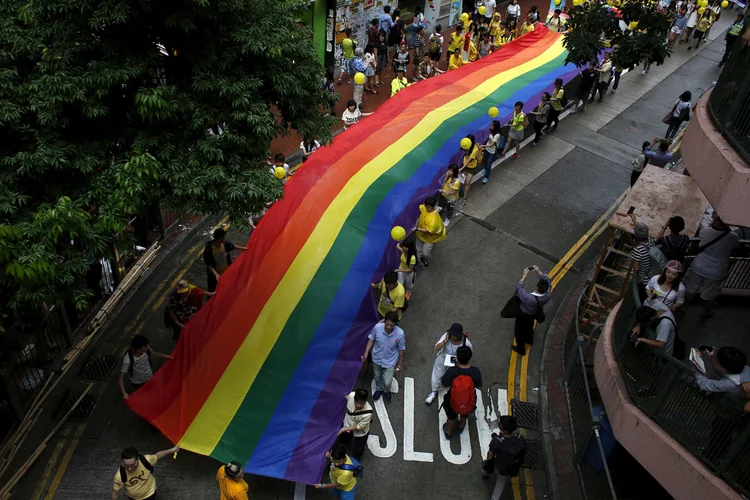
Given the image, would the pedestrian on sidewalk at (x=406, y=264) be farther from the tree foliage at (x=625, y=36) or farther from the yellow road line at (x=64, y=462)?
the yellow road line at (x=64, y=462)

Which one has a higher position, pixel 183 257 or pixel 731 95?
pixel 731 95

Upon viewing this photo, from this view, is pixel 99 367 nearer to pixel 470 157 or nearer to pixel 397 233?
pixel 397 233

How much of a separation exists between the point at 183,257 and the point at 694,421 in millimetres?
8966

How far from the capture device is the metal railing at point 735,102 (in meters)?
6.61

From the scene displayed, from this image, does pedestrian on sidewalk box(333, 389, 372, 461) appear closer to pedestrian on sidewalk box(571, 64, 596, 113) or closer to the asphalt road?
the asphalt road

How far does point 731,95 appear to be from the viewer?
6.98 metres

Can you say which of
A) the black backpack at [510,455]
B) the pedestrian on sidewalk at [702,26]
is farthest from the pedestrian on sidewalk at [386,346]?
the pedestrian on sidewalk at [702,26]

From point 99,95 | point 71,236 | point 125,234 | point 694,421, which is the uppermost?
point 99,95

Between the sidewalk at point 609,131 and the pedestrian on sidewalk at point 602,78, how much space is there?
1.00 feet

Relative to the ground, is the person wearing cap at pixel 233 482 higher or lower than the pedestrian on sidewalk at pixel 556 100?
lower

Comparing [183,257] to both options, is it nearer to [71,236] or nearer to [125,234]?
[125,234]

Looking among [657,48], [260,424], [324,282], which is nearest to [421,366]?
[324,282]

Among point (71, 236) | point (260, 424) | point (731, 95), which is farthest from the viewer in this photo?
point (260, 424)

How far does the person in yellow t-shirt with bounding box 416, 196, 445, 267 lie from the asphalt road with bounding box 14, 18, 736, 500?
3.05 feet
